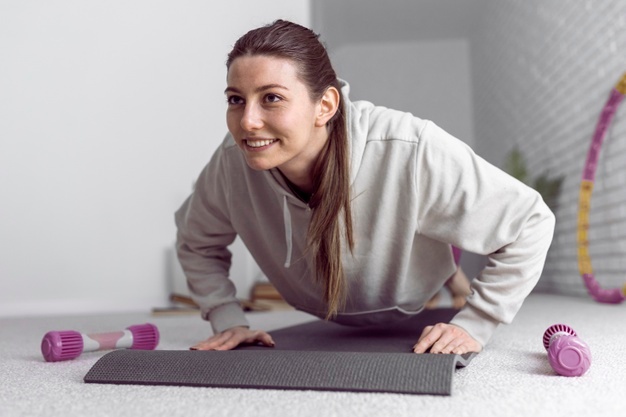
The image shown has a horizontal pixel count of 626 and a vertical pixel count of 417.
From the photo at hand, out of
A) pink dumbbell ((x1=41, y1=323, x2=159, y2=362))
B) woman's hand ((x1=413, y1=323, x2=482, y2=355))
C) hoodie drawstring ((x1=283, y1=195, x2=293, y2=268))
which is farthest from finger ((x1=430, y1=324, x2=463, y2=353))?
pink dumbbell ((x1=41, y1=323, x2=159, y2=362))

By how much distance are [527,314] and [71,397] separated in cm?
202

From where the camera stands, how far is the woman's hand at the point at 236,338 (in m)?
1.61

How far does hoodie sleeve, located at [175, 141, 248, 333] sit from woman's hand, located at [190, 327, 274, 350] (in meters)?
0.08

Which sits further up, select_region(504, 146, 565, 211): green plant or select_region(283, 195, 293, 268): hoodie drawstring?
select_region(283, 195, 293, 268): hoodie drawstring

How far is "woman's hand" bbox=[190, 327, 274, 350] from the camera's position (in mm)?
1609

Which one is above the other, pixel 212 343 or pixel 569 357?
pixel 569 357

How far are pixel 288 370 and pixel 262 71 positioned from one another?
23.4 inches

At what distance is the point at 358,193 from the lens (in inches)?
60.1

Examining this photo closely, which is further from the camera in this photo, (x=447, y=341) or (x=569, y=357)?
(x=447, y=341)

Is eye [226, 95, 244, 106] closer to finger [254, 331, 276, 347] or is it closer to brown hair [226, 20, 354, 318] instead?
brown hair [226, 20, 354, 318]

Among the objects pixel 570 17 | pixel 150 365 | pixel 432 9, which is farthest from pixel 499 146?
pixel 150 365

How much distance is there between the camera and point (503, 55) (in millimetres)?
5465

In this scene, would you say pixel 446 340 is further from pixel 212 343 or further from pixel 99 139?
pixel 99 139

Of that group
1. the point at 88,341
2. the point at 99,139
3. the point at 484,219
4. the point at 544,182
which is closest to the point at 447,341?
the point at 484,219
